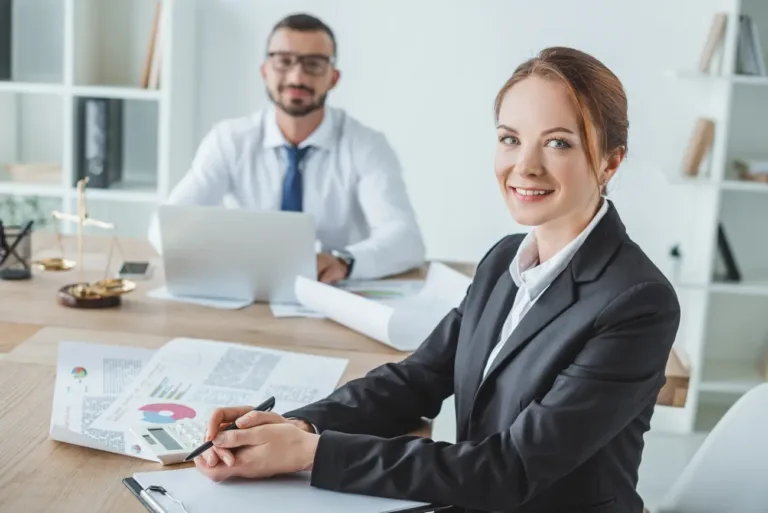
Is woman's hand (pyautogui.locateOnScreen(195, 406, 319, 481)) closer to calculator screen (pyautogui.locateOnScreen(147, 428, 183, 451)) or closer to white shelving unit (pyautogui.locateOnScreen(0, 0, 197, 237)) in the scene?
calculator screen (pyautogui.locateOnScreen(147, 428, 183, 451))

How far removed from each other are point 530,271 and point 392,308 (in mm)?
520

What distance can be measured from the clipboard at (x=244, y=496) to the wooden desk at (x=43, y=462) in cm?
3

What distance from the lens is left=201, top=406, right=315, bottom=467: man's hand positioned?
1220 millimetres

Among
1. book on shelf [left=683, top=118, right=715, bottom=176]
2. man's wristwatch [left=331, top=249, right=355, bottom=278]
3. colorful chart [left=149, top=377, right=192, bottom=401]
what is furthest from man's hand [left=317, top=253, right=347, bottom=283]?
book on shelf [left=683, top=118, right=715, bottom=176]

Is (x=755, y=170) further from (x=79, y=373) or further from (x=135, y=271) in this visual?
(x=79, y=373)

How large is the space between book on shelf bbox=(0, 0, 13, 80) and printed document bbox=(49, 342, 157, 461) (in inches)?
98.8

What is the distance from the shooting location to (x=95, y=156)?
3.82 m

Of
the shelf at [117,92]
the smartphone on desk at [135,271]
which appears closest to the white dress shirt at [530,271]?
the smartphone on desk at [135,271]

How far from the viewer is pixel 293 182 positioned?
2.88m

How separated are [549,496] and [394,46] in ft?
9.31

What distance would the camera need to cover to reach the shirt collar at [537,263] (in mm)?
1327

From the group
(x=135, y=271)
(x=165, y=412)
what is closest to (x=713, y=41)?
(x=135, y=271)

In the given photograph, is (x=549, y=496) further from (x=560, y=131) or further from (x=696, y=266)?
(x=696, y=266)

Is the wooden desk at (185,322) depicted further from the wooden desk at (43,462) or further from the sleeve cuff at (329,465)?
the sleeve cuff at (329,465)
